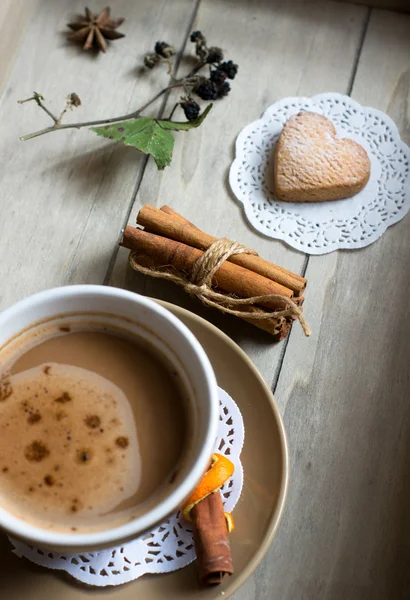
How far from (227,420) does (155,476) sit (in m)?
0.16

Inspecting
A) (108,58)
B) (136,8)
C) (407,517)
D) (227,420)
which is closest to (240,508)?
(227,420)

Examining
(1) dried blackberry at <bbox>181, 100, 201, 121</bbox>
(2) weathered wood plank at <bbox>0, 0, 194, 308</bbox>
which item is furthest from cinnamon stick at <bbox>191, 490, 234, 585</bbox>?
(1) dried blackberry at <bbox>181, 100, 201, 121</bbox>

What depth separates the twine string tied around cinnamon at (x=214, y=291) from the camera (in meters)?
1.10

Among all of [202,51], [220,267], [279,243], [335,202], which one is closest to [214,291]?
[220,267]

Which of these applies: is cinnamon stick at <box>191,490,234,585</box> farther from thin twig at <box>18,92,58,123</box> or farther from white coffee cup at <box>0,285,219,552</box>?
thin twig at <box>18,92,58,123</box>

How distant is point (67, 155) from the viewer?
1318mm

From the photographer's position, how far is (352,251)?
1.26 meters

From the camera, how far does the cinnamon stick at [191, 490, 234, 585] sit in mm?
867

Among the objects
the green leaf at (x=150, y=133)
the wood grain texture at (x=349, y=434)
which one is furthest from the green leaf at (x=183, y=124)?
the wood grain texture at (x=349, y=434)

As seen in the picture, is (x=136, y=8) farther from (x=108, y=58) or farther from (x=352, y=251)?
(x=352, y=251)

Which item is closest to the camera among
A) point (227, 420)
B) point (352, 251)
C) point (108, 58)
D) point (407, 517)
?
point (227, 420)

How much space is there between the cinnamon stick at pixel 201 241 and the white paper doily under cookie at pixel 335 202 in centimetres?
12

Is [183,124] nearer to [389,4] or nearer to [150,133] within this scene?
[150,133]

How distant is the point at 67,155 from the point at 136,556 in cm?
78
